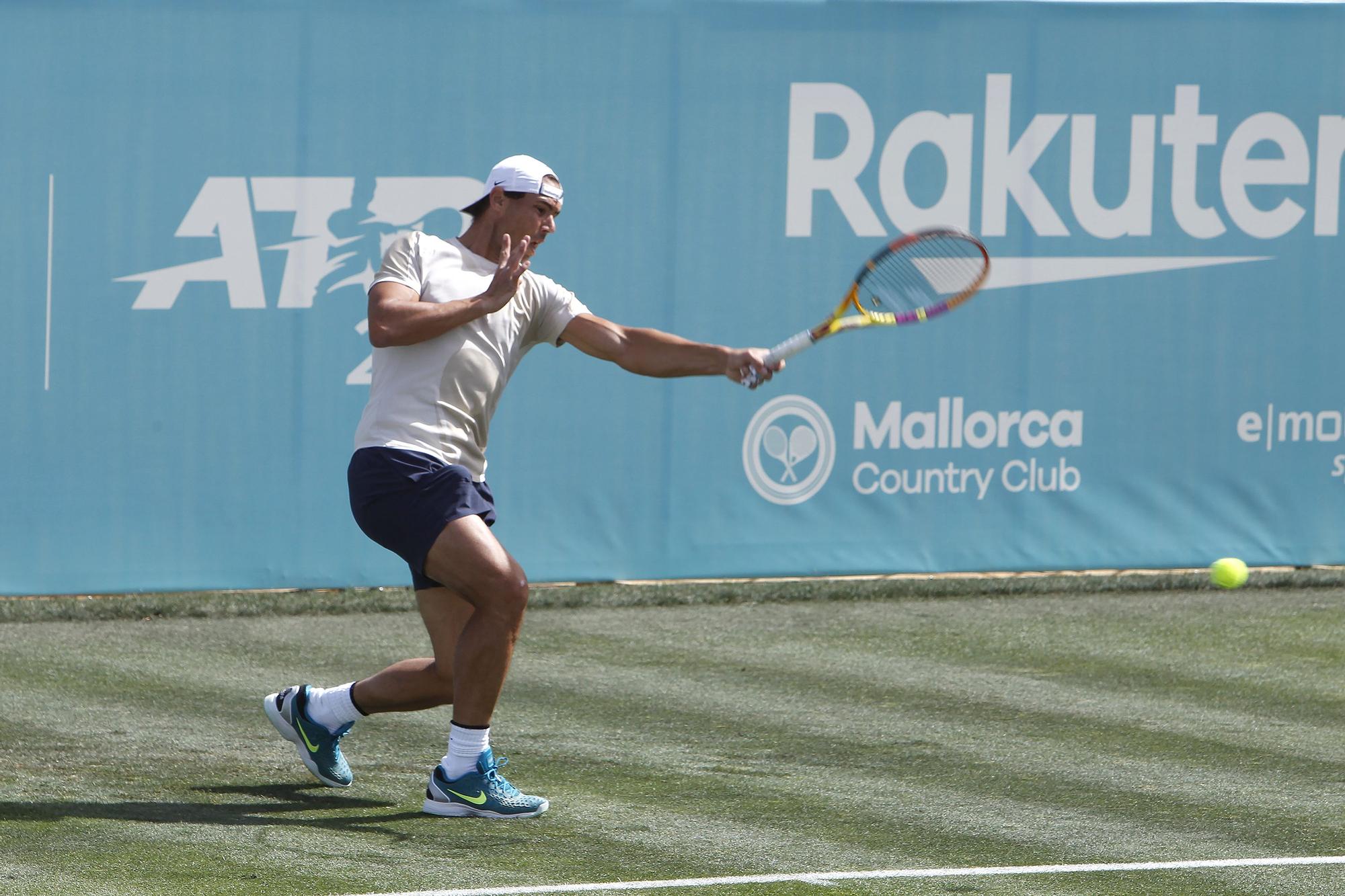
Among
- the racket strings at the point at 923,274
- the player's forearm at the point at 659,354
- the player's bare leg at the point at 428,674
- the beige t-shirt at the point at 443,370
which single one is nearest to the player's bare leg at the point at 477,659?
the player's bare leg at the point at 428,674

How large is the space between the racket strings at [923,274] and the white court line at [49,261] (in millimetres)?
3812

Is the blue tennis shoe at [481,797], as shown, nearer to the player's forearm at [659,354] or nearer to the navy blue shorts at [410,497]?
the navy blue shorts at [410,497]

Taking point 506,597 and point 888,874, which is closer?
point 888,874

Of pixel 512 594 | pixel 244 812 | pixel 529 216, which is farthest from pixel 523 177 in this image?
pixel 244 812

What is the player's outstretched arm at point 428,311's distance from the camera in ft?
17.2

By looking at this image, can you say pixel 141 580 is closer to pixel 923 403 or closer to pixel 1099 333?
pixel 923 403

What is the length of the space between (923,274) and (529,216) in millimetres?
1294

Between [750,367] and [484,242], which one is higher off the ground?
[484,242]

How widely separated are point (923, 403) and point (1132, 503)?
115 cm

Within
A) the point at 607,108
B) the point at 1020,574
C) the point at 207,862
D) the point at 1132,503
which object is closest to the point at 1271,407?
the point at 1132,503

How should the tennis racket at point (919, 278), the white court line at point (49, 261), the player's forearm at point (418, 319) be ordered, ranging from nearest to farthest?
the player's forearm at point (418, 319) < the tennis racket at point (919, 278) < the white court line at point (49, 261)

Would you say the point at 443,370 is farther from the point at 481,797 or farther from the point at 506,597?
the point at 481,797

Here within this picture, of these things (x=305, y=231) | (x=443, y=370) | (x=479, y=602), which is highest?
(x=305, y=231)

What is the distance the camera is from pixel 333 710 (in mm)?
5645
